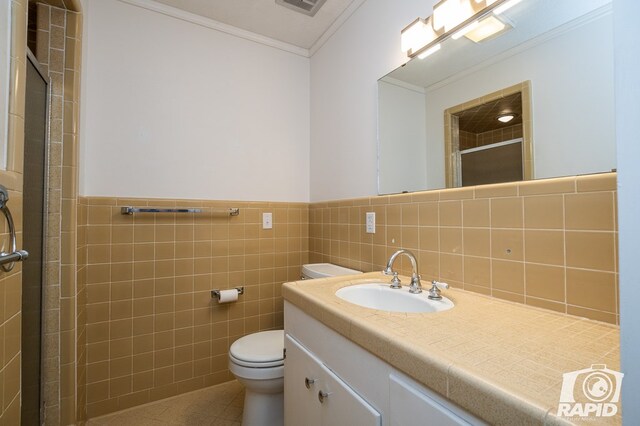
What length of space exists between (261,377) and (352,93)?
1689 millimetres

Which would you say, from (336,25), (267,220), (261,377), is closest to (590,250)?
(261,377)

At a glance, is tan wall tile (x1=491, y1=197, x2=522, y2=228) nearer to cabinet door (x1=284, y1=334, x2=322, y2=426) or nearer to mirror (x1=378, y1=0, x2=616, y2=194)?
mirror (x1=378, y1=0, x2=616, y2=194)

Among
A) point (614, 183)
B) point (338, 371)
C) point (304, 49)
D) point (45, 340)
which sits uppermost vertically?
point (304, 49)

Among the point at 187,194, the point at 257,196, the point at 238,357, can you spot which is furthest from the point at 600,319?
the point at 187,194

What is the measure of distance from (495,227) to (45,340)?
6.66ft

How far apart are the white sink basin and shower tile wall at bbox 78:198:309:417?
40.7 inches

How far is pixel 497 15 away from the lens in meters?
1.02

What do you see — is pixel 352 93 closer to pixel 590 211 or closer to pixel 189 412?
pixel 590 211

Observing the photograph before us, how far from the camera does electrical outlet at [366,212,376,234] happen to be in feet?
5.14

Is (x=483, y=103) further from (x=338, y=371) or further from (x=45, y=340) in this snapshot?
(x=45, y=340)

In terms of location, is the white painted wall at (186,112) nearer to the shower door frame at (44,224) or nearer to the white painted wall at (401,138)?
the shower door frame at (44,224)

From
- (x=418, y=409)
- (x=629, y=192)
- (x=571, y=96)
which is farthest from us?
(x=571, y=96)

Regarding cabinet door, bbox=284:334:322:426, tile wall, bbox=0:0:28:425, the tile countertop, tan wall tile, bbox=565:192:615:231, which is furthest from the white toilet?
tan wall tile, bbox=565:192:615:231

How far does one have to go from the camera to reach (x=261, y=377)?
52.7 inches
